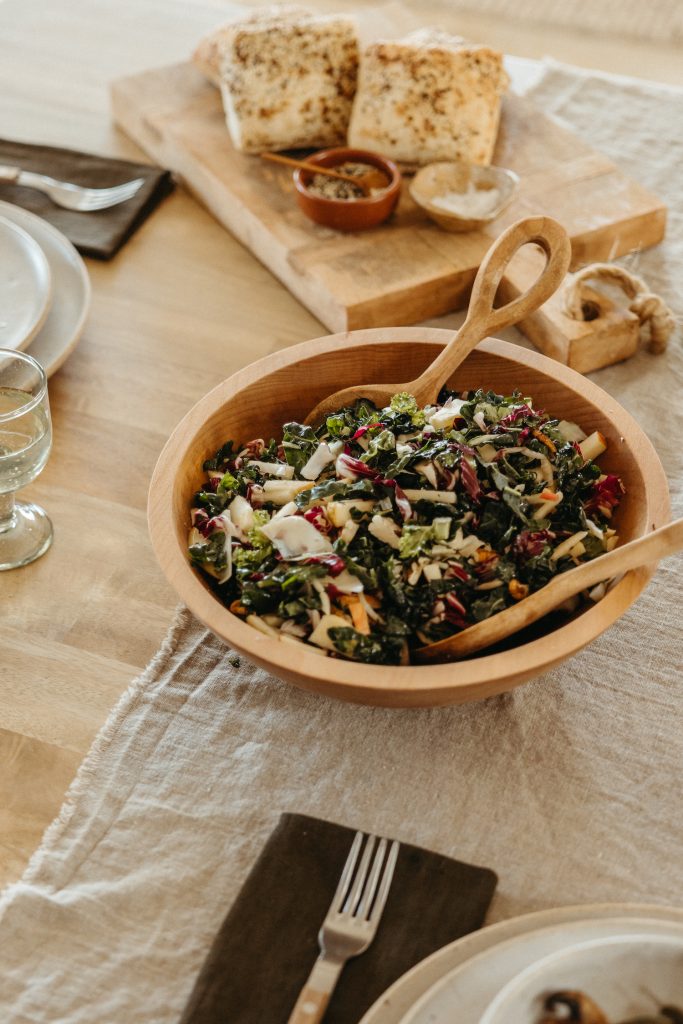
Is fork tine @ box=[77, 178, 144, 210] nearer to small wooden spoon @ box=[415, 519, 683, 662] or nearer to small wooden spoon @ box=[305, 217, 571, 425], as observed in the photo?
small wooden spoon @ box=[305, 217, 571, 425]

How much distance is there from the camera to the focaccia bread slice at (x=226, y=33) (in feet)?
7.80

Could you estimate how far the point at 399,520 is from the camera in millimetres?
1362

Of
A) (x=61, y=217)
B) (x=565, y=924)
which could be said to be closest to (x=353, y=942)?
(x=565, y=924)

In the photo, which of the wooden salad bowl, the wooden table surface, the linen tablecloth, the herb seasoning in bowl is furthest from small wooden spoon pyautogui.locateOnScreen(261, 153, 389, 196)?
the linen tablecloth

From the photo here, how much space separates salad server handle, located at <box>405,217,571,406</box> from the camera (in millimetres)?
1565

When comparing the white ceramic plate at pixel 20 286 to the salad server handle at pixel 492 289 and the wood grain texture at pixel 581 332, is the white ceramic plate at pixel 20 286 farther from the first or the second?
the wood grain texture at pixel 581 332

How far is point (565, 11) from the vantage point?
349 cm

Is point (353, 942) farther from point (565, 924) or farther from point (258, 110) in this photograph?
point (258, 110)

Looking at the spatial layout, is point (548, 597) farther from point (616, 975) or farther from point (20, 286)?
point (20, 286)

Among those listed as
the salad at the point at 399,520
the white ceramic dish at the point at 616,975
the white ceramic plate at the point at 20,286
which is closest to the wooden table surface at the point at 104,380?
the white ceramic plate at the point at 20,286

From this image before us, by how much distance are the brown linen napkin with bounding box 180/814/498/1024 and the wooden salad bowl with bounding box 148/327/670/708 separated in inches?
7.8

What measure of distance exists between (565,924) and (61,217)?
201cm

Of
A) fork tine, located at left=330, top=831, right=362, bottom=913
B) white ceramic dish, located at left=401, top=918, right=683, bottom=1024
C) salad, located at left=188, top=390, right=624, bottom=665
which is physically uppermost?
salad, located at left=188, top=390, right=624, bottom=665

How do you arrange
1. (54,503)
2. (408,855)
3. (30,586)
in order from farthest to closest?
(54,503), (30,586), (408,855)
